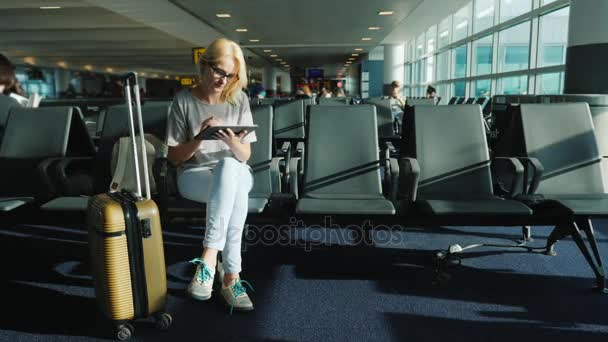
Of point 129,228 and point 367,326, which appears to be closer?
point 129,228

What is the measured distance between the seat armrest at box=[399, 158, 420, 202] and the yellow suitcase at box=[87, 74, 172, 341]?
1.30 metres

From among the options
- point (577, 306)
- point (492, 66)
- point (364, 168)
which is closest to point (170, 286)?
Answer: point (364, 168)

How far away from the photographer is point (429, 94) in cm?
1042

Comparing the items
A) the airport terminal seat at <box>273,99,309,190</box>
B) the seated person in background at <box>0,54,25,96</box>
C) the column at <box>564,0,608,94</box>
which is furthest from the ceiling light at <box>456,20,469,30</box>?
the seated person in background at <box>0,54,25,96</box>

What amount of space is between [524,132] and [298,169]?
1.35m

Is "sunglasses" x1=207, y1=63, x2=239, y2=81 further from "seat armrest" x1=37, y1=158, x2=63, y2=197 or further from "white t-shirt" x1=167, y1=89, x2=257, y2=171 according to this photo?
"seat armrest" x1=37, y1=158, x2=63, y2=197

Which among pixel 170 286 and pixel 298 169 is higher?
pixel 298 169

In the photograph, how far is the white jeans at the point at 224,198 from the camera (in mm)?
1986

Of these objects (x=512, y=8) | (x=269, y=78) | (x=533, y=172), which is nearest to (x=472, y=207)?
(x=533, y=172)

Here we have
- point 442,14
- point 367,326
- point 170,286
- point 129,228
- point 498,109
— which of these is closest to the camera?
point 129,228

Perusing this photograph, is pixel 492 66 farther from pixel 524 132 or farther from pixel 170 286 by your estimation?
pixel 170 286

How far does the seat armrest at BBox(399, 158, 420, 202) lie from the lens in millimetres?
2502

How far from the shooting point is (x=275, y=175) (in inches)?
106

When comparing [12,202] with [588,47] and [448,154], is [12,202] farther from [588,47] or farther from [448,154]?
[588,47]
